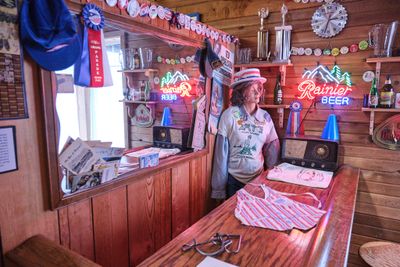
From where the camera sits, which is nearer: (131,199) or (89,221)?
(89,221)

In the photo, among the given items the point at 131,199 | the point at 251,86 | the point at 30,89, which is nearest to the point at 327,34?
the point at 251,86

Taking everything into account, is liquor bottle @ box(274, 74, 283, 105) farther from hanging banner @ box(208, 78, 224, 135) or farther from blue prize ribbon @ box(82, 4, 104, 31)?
blue prize ribbon @ box(82, 4, 104, 31)

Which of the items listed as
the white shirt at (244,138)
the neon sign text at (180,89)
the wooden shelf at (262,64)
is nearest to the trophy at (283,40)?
the wooden shelf at (262,64)

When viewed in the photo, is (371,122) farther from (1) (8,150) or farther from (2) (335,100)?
(1) (8,150)

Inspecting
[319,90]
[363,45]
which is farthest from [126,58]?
[363,45]

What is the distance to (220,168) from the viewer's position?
2334 millimetres

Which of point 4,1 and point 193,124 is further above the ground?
point 4,1

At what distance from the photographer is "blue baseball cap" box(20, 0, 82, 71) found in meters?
0.99

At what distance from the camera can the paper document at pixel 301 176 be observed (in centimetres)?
186

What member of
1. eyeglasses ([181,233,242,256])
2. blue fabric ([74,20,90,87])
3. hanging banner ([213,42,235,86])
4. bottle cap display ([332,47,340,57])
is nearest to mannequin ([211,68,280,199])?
hanging banner ([213,42,235,86])

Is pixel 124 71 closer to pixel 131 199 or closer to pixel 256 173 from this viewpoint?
pixel 131 199

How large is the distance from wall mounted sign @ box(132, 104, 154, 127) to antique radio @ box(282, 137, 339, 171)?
1.21 m

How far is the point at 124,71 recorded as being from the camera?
227 centimetres

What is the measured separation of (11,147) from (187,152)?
130 cm
